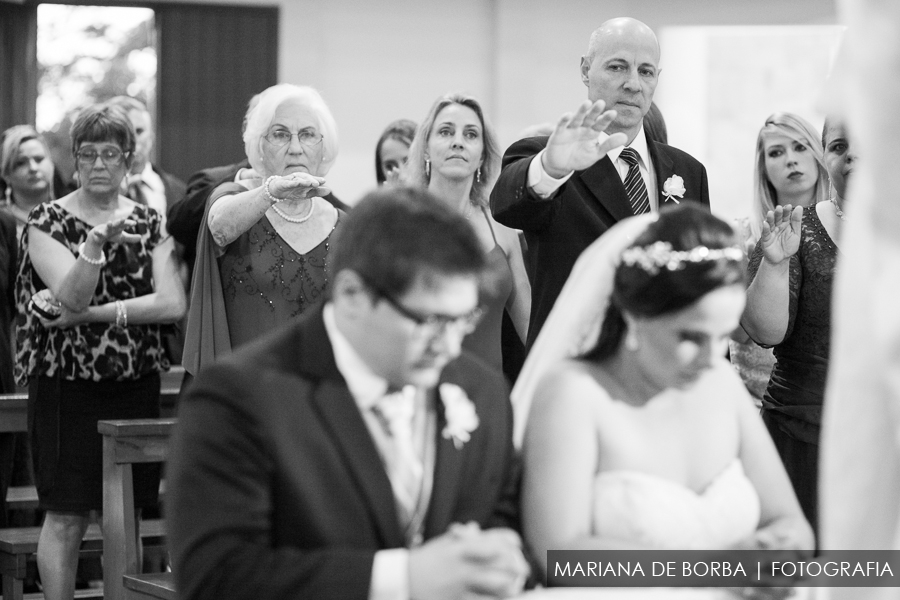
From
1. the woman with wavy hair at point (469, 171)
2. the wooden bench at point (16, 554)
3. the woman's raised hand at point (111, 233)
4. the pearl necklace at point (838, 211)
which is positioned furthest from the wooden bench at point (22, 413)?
the pearl necklace at point (838, 211)

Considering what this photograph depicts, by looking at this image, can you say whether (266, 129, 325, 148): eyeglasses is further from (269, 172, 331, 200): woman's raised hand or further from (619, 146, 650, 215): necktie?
(619, 146, 650, 215): necktie

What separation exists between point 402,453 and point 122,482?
220cm

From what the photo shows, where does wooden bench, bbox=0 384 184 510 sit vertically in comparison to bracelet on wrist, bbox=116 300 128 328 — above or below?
below

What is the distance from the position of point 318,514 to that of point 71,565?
2479mm

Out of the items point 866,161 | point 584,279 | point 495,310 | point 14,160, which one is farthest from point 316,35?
point 866,161

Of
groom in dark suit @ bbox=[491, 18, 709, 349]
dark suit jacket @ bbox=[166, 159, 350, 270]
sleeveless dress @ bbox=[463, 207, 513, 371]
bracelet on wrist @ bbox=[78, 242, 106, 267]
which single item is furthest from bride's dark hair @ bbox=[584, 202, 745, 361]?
bracelet on wrist @ bbox=[78, 242, 106, 267]

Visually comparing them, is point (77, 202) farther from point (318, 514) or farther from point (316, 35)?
point (316, 35)

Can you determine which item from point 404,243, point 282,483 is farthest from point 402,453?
point 404,243

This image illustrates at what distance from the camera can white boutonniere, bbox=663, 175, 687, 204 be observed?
3.53 metres

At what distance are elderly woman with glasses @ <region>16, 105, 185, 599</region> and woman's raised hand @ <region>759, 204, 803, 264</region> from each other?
2022mm

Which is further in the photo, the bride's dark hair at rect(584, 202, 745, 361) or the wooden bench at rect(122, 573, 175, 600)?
the wooden bench at rect(122, 573, 175, 600)

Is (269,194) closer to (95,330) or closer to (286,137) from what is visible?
(286,137)

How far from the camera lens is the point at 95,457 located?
4.28m

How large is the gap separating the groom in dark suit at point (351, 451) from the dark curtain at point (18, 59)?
7.53 metres
